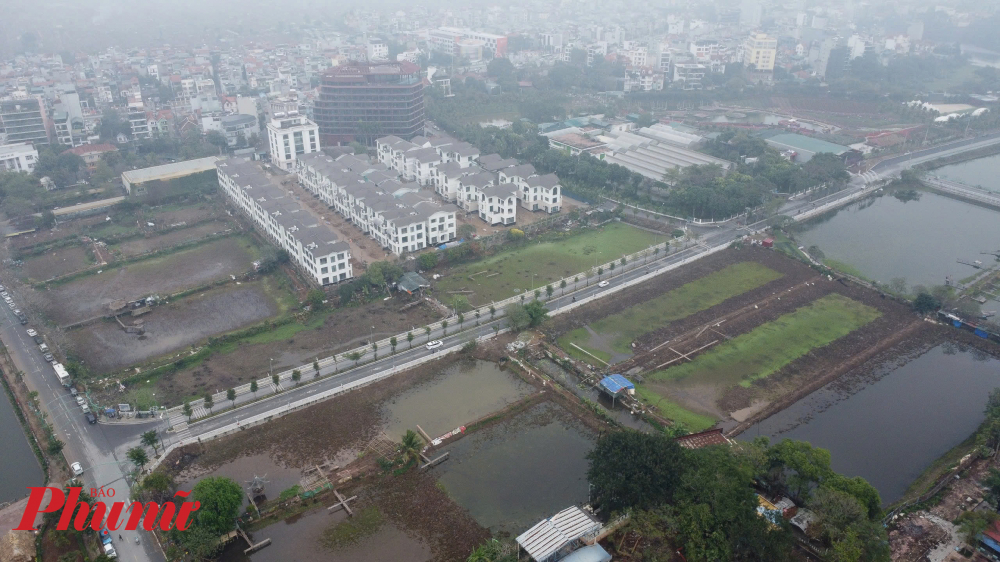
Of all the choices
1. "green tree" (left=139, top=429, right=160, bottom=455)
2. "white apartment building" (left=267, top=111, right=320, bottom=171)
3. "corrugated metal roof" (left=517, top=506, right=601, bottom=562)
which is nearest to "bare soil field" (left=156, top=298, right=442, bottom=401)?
"green tree" (left=139, top=429, right=160, bottom=455)

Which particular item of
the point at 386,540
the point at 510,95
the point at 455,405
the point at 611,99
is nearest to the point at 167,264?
the point at 455,405

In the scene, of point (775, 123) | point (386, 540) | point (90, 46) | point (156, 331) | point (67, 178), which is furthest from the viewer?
point (90, 46)

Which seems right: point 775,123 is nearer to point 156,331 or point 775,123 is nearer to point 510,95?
point 510,95

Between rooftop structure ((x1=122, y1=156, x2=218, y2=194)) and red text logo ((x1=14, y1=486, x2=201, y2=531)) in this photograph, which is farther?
rooftop structure ((x1=122, y1=156, x2=218, y2=194))

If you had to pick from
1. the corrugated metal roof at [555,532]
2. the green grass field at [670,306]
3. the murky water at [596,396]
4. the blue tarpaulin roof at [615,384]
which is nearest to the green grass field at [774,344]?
the blue tarpaulin roof at [615,384]

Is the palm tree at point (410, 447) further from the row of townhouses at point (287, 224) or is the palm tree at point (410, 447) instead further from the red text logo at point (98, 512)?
the row of townhouses at point (287, 224)

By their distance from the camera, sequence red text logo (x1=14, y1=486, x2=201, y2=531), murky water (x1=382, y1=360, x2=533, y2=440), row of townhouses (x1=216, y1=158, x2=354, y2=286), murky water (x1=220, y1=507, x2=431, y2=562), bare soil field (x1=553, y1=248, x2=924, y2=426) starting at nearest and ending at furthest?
→ red text logo (x1=14, y1=486, x2=201, y2=531)
murky water (x1=220, y1=507, x2=431, y2=562)
murky water (x1=382, y1=360, x2=533, y2=440)
bare soil field (x1=553, y1=248, x2=924, y2=426)
row of townhouses (x1=216, y1=158, x2=354, y2=286)

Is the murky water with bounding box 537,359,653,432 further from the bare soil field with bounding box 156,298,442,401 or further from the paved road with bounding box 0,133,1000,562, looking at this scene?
the bare soil field with bounding box 156,298,442,401
